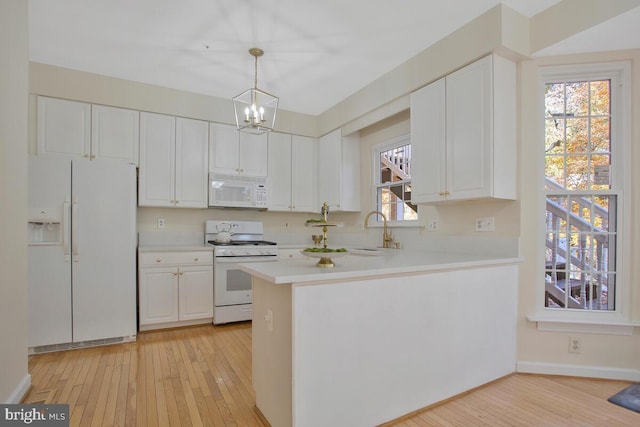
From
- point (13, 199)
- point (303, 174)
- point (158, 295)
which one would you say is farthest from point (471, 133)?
point (158, 295)

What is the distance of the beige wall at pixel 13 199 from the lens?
6.17ft

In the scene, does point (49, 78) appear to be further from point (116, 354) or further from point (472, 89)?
point (472, 89)

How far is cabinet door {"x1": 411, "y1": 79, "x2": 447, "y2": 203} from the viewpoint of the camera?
276 centimetres

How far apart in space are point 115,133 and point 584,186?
4352 millimetres

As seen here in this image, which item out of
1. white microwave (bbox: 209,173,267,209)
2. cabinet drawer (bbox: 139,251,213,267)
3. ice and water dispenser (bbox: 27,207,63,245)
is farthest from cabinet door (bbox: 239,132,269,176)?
ice and water dispenser (bbox: 27,207,63,245)

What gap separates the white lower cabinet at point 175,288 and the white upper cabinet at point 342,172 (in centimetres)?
170

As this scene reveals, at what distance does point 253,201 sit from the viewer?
423 cm

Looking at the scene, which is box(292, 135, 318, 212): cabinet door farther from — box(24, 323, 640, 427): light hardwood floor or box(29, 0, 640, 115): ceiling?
box(24, 323, 640, 427): light hardwood floor

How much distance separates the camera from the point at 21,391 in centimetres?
208

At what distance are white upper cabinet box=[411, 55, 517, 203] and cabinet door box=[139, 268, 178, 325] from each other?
2.72 m

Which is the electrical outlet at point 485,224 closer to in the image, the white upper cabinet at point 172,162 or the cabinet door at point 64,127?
the white upper cabinet at point 172,162

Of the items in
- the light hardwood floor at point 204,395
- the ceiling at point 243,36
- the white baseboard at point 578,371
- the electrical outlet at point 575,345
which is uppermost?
the ceiling at point 243,36

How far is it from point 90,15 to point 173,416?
2.85 meters

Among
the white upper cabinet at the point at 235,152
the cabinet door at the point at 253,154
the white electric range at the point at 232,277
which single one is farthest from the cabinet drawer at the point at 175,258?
the cabinet door at the point at 253,154
